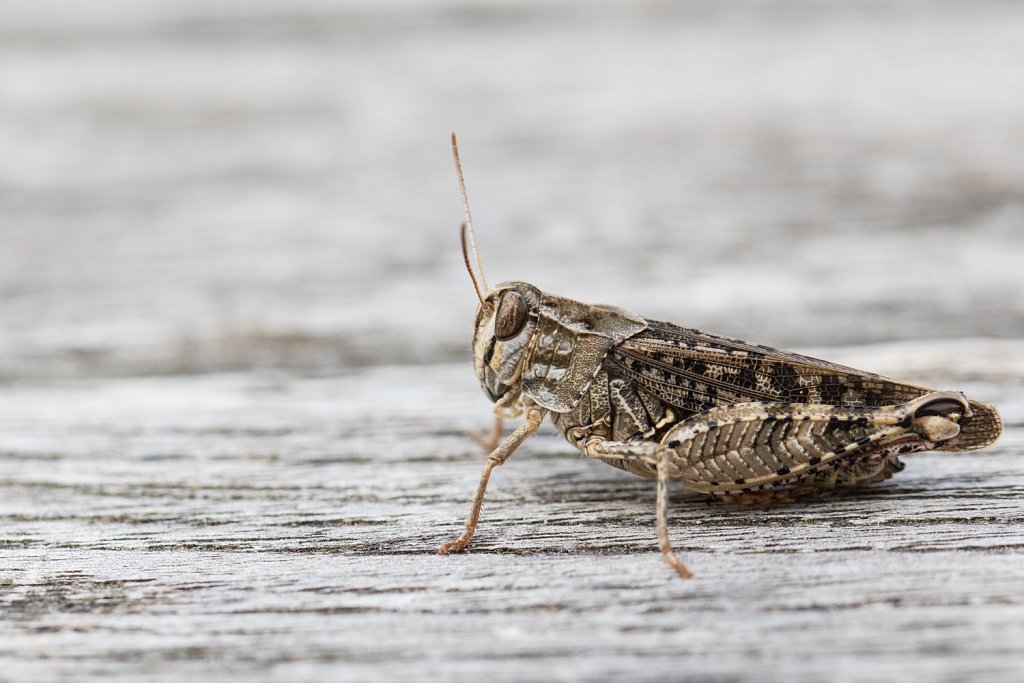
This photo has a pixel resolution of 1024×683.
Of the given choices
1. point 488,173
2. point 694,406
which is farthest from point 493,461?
point 488,173

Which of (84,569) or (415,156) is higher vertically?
(415,156)

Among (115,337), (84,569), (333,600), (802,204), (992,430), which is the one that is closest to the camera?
(333,600)

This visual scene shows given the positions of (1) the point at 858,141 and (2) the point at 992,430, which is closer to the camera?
(2) the point at 992,430

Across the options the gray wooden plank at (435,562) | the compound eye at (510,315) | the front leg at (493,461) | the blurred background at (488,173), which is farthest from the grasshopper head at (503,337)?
the blurred background at (488,173)

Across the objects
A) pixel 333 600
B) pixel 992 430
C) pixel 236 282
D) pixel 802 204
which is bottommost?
pixel 333 600

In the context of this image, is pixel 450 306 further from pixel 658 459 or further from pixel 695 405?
pixel 658 459

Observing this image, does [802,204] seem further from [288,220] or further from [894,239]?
[288,220]

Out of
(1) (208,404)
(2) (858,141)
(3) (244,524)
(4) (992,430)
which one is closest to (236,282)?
(1) (208,404)
